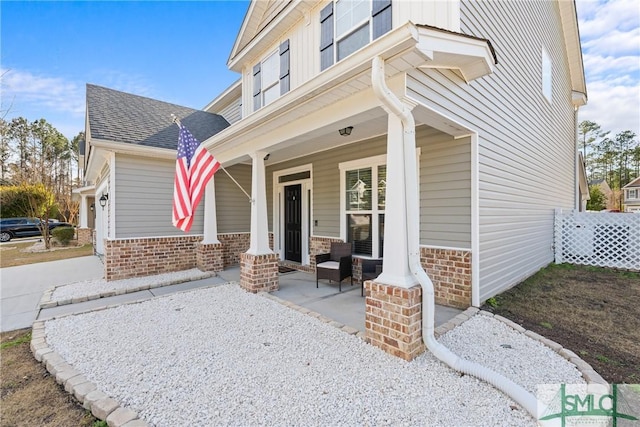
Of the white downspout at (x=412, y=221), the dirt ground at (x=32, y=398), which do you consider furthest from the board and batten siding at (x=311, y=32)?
the dirt ground at (x=32, y=398)

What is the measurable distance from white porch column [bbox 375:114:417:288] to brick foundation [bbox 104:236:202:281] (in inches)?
241

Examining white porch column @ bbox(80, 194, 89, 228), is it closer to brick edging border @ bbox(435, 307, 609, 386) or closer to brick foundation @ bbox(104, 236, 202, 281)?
brick foundation @ bbox(104, 236, 202, 281)

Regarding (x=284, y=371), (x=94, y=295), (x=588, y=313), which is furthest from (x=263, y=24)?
(x=588, y=313)

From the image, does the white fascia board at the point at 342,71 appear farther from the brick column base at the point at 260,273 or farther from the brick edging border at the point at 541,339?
the brick edging border at the point at 541,339

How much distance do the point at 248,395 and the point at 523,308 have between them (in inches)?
172

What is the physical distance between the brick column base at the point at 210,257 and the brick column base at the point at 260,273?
1.98 metres

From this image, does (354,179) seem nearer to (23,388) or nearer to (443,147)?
(443,147)

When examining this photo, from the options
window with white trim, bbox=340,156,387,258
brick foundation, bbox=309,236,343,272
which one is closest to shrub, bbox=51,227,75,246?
brick foundation, bbox=309,236,343,272

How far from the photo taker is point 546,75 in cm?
759

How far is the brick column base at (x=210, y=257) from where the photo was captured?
282 inches

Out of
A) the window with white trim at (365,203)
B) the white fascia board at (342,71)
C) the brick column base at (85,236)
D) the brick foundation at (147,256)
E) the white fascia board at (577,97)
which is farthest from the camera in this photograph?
the brick column base at (85,236)

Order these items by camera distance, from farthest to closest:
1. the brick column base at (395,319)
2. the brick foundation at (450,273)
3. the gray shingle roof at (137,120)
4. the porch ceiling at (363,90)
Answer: the gray shingle roof at (137,120) < the brick foundation at (450,273) < the brick column base at (395,319) < the porch ceiling at (363,90)

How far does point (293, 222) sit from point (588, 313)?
6.20 meters

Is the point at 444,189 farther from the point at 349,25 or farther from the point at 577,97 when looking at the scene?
the point at 577,97
